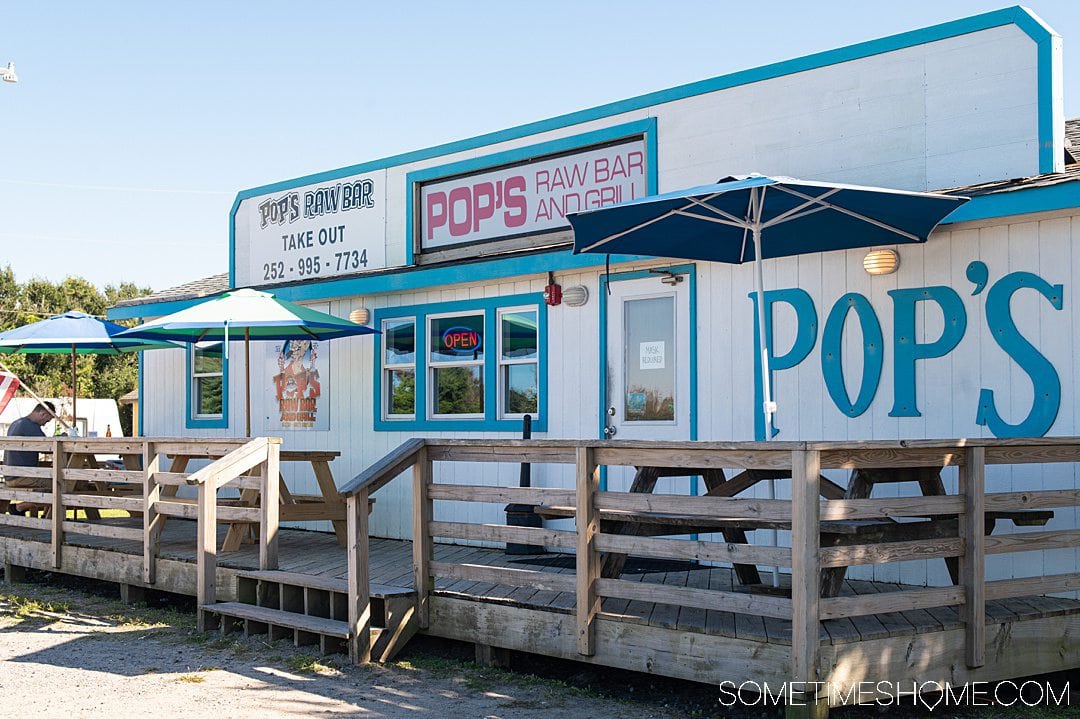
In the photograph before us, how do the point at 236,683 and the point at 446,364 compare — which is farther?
the point at 446,364

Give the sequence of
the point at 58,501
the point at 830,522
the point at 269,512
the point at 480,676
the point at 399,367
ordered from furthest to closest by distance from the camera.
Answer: the point at 399,367 → the point at 58,501 → the point at 269,512 → the point at 480,676 → the point at 830,522

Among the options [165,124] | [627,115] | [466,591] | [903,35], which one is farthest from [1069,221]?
[165,124]

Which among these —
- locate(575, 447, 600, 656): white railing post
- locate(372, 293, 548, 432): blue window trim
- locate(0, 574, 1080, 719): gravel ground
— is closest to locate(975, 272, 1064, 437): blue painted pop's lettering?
locate(0, 574, 1080, 719): gravel ground

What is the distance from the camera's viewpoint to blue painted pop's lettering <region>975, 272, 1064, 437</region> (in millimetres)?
6562

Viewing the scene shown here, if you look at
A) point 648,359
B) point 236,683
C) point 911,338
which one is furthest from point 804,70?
point 236,683

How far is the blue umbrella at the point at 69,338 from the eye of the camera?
1152cm

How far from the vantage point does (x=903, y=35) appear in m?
7.43

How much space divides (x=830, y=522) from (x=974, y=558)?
0.84 metres

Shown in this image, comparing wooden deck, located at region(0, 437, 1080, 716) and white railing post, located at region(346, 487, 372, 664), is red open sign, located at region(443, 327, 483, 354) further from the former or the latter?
white railing post, located at region(346, 487, 372, 664)

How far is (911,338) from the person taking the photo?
7.17 m

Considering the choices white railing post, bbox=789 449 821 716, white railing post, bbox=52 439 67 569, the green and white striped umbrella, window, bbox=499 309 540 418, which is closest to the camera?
white railing post, bbox=789 449 821 716

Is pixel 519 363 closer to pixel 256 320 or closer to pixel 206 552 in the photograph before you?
pixel 256 320

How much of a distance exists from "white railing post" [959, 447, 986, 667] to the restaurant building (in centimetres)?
109

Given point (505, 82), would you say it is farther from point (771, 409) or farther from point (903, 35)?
point (771, 409)
